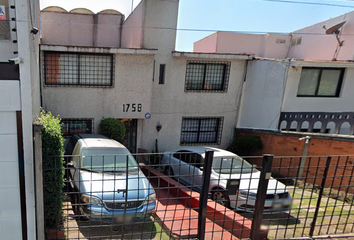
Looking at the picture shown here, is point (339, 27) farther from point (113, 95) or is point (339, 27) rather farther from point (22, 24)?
point (22, 24)

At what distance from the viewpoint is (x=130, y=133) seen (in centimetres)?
1014

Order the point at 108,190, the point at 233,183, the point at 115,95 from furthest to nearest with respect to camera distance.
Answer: the point at 115,95, the point at 108,190, the point at 233,183

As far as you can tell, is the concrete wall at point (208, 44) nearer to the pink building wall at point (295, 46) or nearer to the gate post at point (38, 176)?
the pink building wall at point (295, 46)

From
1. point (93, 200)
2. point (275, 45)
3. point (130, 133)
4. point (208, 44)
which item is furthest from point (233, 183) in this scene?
point (275, 45)

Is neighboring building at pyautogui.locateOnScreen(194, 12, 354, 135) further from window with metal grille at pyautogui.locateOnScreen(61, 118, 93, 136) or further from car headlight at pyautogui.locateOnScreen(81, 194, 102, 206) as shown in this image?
car headlight at pyautogui.locateOnScreen(81, 194, 102, 206)

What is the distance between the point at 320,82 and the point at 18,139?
477 inches

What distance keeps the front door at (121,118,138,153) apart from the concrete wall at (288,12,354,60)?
11.1m

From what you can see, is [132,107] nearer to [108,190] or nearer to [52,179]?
[108,190]

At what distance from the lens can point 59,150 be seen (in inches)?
136

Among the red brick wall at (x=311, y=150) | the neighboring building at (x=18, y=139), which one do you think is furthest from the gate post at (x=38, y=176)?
the red brick wall at (x=311, y=150)

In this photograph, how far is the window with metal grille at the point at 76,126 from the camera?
9109 millimetres

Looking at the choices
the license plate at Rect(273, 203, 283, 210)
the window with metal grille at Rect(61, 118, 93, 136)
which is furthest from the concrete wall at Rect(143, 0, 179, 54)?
the license plate at Rect(273, 203, 283, 210)

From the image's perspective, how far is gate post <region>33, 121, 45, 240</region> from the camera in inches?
118

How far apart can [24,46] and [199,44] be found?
1627cm
